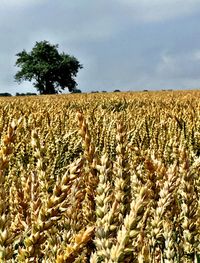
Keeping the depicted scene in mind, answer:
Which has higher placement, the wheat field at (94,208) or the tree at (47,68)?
the tree at (47,68)

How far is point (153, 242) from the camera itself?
1.10 metres

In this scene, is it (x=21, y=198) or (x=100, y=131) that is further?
(x=100, y=131)

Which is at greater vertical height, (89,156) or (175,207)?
(89,156)

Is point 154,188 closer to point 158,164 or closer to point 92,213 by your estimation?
point 158,164

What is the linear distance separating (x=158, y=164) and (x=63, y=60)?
70.8 m

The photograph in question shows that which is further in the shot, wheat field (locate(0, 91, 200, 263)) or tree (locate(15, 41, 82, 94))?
tree (locate(15, 41, 82, 94))

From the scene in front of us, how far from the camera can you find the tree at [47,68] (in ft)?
225

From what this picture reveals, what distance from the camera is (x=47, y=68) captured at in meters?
67.8

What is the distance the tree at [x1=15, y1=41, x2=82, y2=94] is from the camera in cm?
6856

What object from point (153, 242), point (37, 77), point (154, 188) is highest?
point (37, 77)

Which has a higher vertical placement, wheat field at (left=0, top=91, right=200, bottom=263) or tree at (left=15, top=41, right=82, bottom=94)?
tree at (left=15, top=41, right=82, bottom=94)

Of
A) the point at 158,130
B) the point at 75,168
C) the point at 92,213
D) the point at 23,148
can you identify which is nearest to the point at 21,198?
the point at 92,213

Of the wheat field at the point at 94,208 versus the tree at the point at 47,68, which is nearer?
the wheat field at the point at 94,208

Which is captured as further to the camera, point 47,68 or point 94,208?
point 47,68
